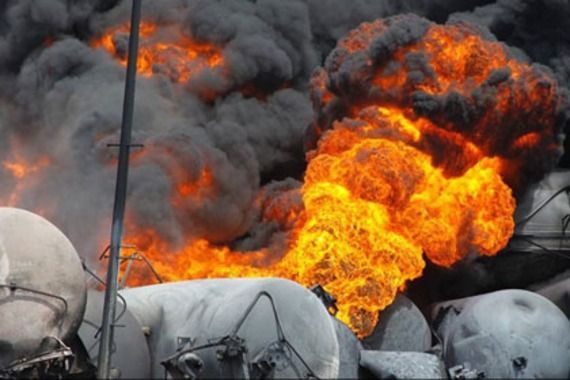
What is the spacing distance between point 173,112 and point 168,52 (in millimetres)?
1664

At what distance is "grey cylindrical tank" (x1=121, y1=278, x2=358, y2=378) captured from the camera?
11258mm

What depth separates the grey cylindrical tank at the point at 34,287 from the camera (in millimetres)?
11992

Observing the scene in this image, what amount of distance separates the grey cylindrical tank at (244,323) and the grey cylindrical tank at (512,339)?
3653 millimetres

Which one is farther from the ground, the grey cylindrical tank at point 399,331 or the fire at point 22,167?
the fire at point 22,167

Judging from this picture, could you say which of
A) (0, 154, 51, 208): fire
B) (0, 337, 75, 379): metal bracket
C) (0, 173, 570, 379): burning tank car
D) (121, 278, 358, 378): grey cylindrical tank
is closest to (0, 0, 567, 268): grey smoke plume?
(0, 154, 51, 208): fire

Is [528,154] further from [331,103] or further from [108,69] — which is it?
[108,69]

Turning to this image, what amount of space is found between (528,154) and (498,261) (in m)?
2.40

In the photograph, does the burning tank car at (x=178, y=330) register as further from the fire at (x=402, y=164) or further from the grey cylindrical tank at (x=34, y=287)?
the fire at (x=402, y=164)

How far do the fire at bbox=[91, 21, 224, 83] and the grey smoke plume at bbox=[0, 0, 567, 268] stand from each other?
20 centimetres

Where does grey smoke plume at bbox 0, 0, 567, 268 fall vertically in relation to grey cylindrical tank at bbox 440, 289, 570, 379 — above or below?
above

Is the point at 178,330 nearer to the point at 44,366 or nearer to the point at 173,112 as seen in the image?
the point at 44,366

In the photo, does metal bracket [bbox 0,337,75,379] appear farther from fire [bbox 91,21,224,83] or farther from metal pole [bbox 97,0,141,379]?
fire [bbox 91,21,224,83]

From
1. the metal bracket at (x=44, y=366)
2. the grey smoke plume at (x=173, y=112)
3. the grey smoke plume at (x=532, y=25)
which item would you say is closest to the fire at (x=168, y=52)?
the grey smoke plume at (x=173, y=112)

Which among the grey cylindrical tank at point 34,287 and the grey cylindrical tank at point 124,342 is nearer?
the grey cylindrical tank at point 34,287
